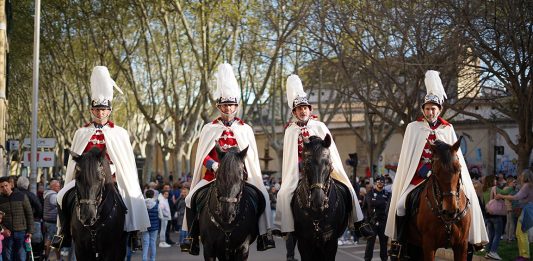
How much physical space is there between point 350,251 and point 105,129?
14087mm

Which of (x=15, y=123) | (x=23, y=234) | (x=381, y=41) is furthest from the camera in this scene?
(x=15, y=123)

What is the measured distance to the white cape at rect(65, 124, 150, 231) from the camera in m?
12.8

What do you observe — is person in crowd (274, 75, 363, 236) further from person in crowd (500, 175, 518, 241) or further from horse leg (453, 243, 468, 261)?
person in crowd (500, 175, 518, 241)

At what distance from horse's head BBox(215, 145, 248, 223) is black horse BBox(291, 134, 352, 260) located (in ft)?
2.94

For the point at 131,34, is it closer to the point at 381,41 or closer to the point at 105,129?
the point at 381,41

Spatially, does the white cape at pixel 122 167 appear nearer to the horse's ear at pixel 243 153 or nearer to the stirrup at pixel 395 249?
the horse's ear at pixel 243 153

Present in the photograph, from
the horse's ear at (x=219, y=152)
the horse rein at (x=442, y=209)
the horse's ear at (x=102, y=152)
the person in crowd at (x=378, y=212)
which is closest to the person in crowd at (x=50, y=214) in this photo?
the person in crowd at (x=378, y=212)

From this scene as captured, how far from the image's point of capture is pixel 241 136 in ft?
41.6

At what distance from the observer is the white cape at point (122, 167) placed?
12812 mm

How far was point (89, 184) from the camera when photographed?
11469 millimetres

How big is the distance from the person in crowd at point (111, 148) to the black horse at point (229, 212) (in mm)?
1185

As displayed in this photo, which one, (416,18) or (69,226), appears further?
(416,18)

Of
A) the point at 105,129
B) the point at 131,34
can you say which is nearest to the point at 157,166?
the point at 131,34

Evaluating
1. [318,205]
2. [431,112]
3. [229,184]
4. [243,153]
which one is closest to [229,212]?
[229,184]
